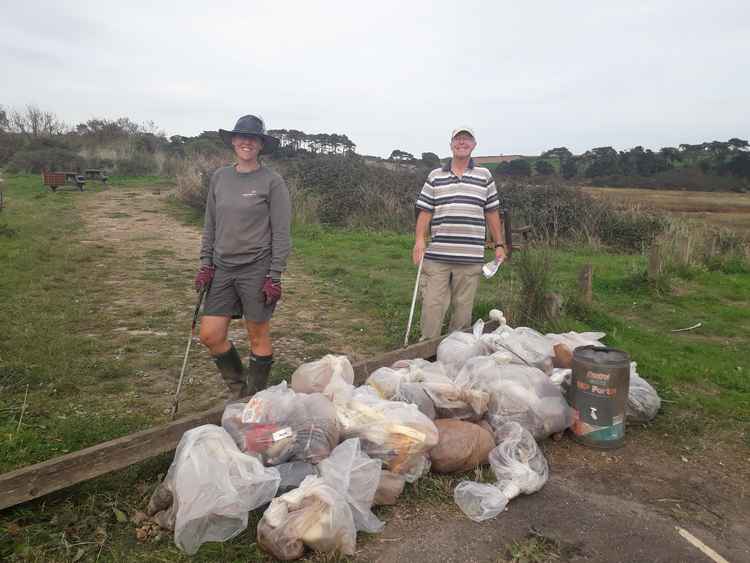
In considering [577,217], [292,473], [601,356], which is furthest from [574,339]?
[577,217]

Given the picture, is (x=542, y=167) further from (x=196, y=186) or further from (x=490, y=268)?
(x=490, y=268)

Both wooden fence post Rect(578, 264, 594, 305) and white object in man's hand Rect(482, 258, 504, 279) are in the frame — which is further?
wooden fence post Rect(578, 264, 594, 305)

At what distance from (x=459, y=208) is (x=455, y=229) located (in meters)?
0.18

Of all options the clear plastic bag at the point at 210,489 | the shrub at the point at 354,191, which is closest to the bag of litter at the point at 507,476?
the clear plastic bag at the point at 210,489

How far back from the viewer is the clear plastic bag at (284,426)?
3.10m

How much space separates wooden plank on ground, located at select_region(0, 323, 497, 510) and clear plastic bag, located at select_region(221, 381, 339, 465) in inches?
10.1

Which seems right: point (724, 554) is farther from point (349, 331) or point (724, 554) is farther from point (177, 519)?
point (349, 331)

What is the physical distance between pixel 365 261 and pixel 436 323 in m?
6.23

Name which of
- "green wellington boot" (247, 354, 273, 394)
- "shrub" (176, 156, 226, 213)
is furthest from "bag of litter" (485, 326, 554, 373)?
"shrub" (176, 156, 226, 213)

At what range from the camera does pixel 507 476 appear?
330 centimetres

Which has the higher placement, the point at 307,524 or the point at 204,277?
the point at 204,277

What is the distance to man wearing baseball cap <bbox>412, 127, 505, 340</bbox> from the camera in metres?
4.98

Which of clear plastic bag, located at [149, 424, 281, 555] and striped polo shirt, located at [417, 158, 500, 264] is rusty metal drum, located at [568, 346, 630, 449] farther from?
clear plastic bag, located at [149, 424, 281, 555]

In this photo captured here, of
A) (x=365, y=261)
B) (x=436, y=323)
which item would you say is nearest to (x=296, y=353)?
(x=436, y=323)
